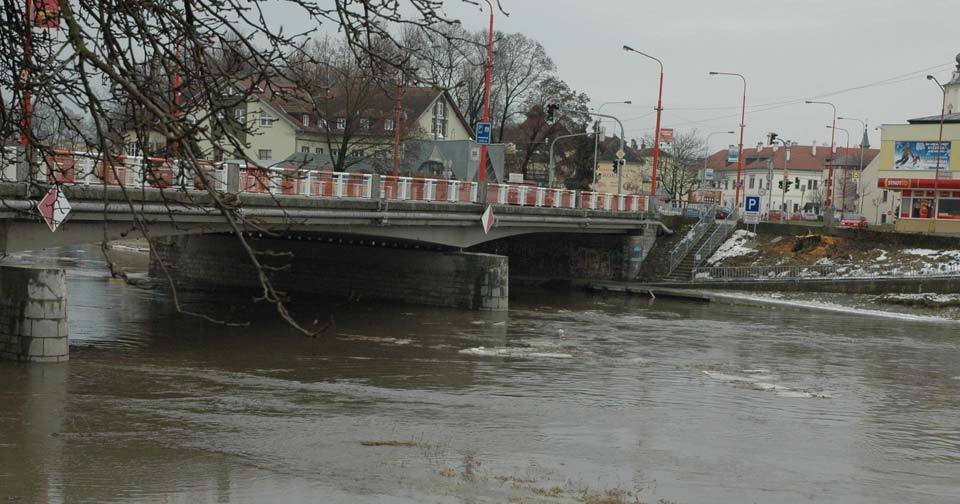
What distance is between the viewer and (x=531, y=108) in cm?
7894

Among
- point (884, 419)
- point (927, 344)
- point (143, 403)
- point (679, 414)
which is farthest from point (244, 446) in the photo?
point (927, 344)

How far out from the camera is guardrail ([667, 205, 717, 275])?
50.7 metres

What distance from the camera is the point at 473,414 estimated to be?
59.9ft

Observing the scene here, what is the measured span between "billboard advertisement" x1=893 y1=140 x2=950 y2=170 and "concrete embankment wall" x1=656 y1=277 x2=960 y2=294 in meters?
23.6

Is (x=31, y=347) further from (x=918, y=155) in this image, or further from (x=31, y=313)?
(x=918, y=155)

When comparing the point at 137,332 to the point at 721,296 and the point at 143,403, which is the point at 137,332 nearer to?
the point at 143,403

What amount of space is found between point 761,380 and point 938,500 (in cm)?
1055

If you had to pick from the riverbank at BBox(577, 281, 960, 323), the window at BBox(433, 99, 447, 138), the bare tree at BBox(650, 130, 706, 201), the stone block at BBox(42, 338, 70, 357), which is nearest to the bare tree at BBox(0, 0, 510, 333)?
the stone block at BBox(42, 338, 70, 357)

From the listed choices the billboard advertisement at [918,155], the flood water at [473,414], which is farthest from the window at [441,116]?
the flood water at [473,414]

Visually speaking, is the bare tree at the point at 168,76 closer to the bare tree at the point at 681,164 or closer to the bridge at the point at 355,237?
→ the bridge at the point at 355,237

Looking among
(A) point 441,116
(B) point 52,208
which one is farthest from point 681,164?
(B) point 52,208

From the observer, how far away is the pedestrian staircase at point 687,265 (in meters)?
49.7

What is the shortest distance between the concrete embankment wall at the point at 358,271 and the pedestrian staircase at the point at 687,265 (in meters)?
13.7

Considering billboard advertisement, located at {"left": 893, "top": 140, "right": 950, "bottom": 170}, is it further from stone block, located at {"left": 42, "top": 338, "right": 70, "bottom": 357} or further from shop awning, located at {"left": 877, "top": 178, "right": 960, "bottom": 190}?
stone block, located at {"left": 42, "top": 338, "right": 70, "bottom": 357}
